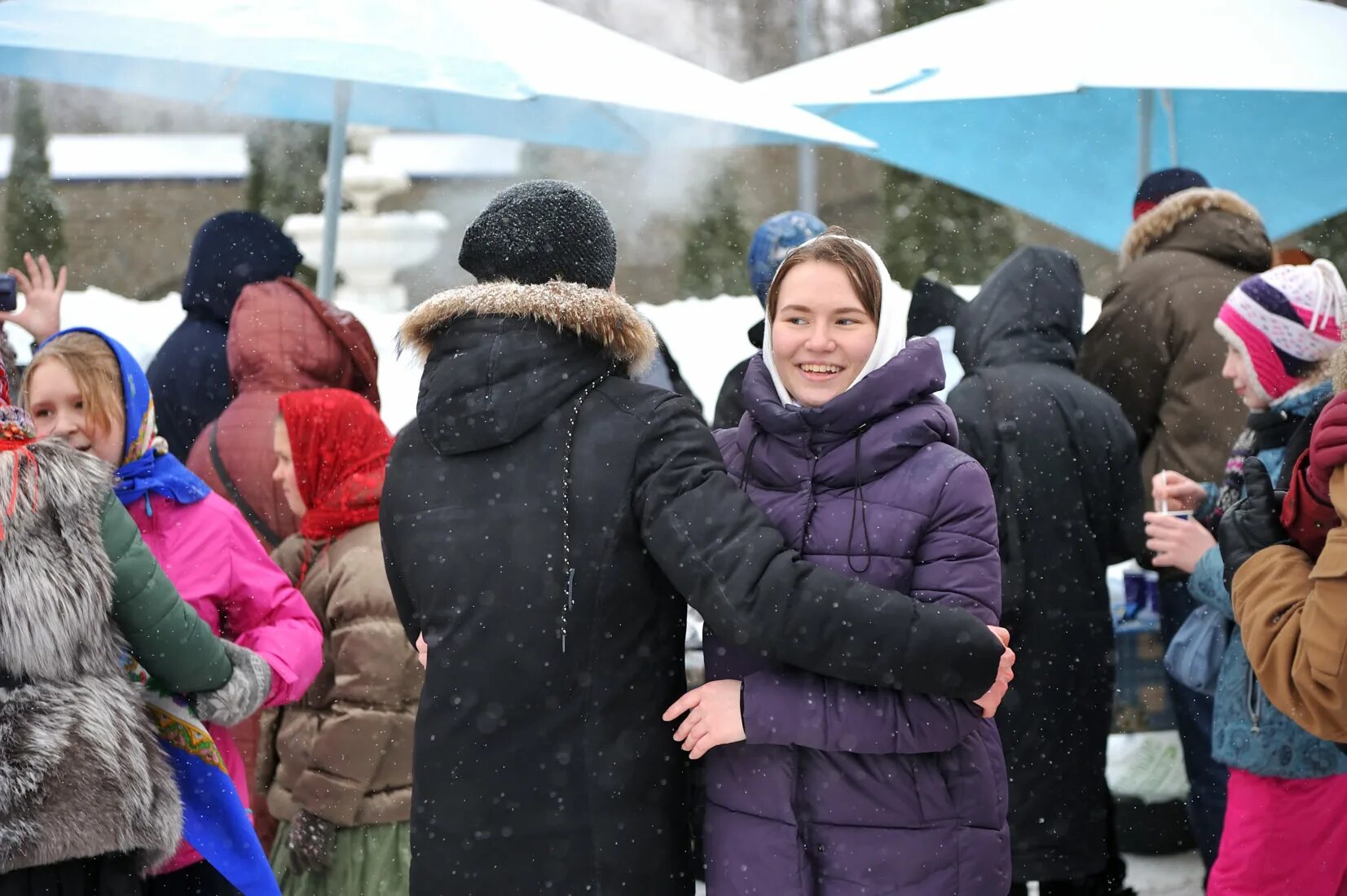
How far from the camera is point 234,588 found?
135 inches

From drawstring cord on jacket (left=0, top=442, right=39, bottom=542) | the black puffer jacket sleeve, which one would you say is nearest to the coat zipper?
the black puffer jacket sleeve

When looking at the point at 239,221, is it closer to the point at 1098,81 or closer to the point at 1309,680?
the point at 1098,81

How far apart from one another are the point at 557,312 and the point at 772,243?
259 cm

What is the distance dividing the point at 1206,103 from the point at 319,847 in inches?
227

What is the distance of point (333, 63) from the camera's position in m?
5.19

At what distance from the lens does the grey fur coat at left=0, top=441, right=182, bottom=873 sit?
2.70 meters

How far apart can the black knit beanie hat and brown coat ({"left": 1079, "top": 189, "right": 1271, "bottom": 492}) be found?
2.99 m

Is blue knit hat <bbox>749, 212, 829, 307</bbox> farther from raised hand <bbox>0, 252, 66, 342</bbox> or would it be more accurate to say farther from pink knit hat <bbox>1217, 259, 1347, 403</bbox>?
raised hand <bbox>0, 252, 66, 342</bbox>

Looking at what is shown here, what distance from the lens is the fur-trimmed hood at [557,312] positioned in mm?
2506

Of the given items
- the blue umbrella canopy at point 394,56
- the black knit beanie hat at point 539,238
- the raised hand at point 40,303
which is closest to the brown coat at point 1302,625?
the black knit beanie hat at point 539,238

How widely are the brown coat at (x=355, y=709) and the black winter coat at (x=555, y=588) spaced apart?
1.29 meters

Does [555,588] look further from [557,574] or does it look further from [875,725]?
[875,725]

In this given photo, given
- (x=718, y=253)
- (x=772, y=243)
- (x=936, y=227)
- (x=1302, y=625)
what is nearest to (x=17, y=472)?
(x=1302, y=625)

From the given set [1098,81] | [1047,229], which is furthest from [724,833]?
[1047,229]
